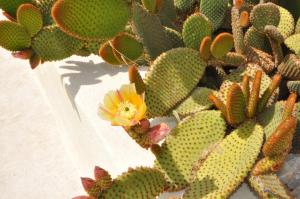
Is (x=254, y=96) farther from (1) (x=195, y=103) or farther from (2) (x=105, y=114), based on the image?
(2) (x=105, y=114)

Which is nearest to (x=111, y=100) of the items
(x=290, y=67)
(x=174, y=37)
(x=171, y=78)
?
(x=171, y=78)

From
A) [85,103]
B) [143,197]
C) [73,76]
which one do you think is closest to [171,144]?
[143,197]

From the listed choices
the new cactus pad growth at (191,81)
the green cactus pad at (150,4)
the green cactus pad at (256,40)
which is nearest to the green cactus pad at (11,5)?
the new cactus pad growth at (191,81)

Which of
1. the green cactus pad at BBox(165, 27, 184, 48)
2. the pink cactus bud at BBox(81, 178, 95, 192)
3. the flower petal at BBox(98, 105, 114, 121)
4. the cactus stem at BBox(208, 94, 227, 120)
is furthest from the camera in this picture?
the green cactus pad at BBox(165, 27, 184, 48)

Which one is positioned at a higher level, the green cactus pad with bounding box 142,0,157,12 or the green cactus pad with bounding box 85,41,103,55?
the green cactus pad with bounding box 142,0,157,12

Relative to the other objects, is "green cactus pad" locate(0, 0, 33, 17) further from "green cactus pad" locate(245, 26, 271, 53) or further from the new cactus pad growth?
"green cactus pad" locate(245, 26, 271, 53)

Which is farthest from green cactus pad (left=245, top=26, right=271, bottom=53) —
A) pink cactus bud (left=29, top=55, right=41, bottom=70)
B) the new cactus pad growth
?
pink cactus bud (left=29, top=55, right=41, bottom=70)
